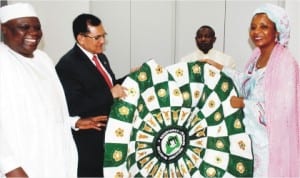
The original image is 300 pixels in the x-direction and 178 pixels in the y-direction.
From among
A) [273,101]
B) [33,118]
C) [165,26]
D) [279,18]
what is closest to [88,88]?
[33,118]

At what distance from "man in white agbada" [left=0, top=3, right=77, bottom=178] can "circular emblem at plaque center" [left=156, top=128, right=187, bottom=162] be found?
49 centimetres

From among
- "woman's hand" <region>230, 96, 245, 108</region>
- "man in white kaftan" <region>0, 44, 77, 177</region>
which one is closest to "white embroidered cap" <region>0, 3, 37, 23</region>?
"man in white kaftan" <region>0, 44, 77, 177</region>

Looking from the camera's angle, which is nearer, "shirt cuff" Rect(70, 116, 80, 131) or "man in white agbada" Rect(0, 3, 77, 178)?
"man in white agbada" Rect(0, 3, 77, 178)

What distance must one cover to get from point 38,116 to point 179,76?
787mm

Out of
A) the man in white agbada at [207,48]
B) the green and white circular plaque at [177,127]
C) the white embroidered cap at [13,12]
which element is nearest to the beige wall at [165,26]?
the man in white agbada at [207,48]

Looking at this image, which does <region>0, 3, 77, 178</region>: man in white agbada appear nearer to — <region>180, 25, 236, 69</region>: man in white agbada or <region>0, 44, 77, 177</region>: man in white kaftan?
<region>0, 44, 77, 177</region>: man in white kaftan

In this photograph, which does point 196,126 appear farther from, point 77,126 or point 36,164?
point 36,164

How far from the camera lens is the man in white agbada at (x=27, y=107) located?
1721 mm

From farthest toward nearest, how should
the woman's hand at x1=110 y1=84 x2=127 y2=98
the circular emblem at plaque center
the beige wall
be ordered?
the beige wall, the circular emblem at plaque center, the woman's hand at x1=110 y1=84 x2=127 y2=98

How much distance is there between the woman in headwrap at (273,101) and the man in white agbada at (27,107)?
98 centimetres

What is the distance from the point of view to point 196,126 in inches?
89.2

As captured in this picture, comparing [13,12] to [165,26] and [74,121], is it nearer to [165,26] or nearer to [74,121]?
[74,121]

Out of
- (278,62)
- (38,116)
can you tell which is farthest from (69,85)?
(278,62)

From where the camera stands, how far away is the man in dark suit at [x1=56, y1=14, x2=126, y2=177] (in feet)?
6.94
